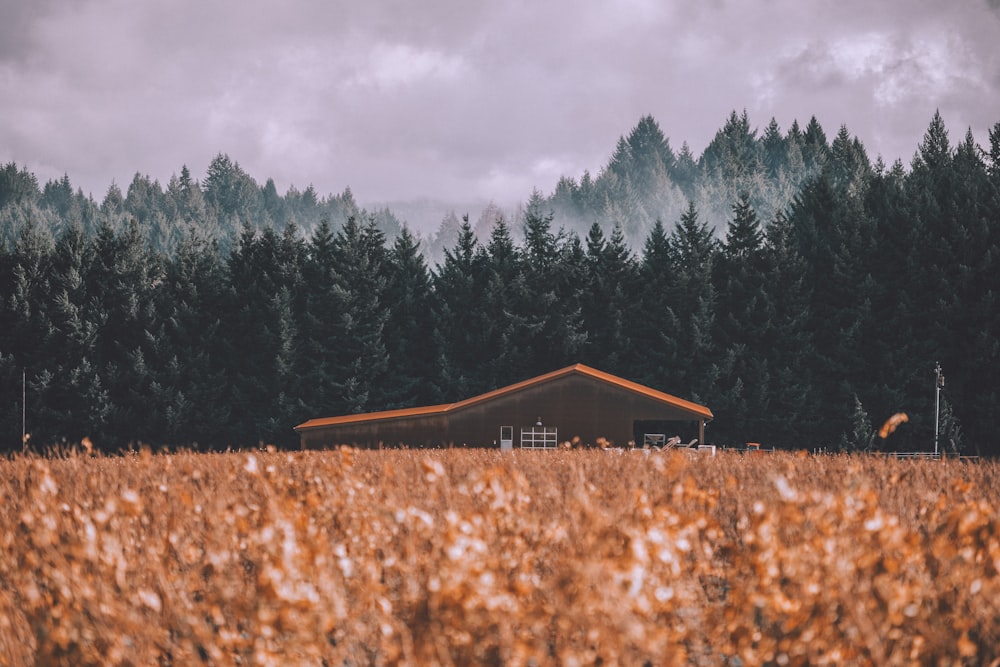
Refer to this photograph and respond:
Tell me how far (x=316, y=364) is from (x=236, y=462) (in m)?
38.6

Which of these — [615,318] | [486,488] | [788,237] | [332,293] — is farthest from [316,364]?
[486,488]

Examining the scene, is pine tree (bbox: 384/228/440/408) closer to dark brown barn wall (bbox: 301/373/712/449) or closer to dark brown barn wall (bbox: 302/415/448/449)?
dark brown barn wall (bbox: 302/415/448/449)

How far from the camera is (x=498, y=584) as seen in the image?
5230mm

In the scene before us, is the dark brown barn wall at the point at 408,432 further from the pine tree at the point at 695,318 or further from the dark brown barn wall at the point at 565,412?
the pine tree at the point at 695,318

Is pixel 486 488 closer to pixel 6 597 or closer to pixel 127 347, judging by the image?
pixel 6 597

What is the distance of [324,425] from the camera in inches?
1473

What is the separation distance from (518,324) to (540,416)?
15.1 m

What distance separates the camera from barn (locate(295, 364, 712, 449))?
3497cm

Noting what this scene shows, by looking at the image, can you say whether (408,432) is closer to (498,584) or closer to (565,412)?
(565,412)

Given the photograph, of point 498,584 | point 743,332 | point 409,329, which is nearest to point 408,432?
point 409,329

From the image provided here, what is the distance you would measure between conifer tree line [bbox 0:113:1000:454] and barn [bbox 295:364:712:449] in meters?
12.8

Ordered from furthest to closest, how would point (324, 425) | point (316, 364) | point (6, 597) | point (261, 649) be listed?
point (316, 364) < point (324, 425) < point (6, 597) < point (261, 649)

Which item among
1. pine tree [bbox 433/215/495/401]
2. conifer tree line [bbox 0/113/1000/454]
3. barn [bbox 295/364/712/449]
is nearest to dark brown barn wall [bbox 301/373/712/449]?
barn [bbox 295/364/712/449]

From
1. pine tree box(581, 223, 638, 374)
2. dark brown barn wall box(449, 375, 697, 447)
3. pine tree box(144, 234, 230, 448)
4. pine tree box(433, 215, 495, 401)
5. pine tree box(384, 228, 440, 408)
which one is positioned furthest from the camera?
pine tree box(384, 228, 440, 408)
